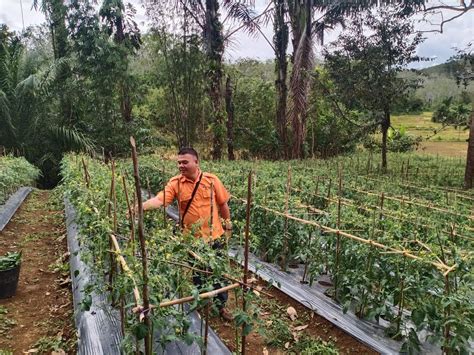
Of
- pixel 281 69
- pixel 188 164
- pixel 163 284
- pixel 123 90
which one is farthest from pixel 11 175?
pixel 281 69

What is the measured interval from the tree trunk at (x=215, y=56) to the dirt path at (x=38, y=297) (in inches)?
283

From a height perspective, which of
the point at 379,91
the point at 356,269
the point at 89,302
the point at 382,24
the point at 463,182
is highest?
the point at 382,24

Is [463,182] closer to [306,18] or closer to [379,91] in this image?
[379,91]

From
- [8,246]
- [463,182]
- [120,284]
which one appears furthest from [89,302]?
[463,182]

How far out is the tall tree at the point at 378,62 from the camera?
12.0 meters

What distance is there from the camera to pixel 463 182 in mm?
11039

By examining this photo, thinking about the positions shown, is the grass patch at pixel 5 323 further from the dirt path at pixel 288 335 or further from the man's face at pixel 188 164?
the man's face at pixel 188 164

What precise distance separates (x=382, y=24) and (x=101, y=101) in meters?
9.15

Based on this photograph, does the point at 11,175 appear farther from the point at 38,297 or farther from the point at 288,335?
the point at 288,335

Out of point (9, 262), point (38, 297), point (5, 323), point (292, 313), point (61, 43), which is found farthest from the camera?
point (61, 43)

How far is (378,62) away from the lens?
12.0 m

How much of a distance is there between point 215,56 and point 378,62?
16.0 ft

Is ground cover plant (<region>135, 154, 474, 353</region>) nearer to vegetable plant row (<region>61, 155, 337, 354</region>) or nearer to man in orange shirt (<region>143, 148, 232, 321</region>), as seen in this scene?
man in orange shirt (<region>143, 148, 232, 321</region>)

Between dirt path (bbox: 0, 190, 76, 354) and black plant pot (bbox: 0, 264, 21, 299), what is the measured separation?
0.07 metres
